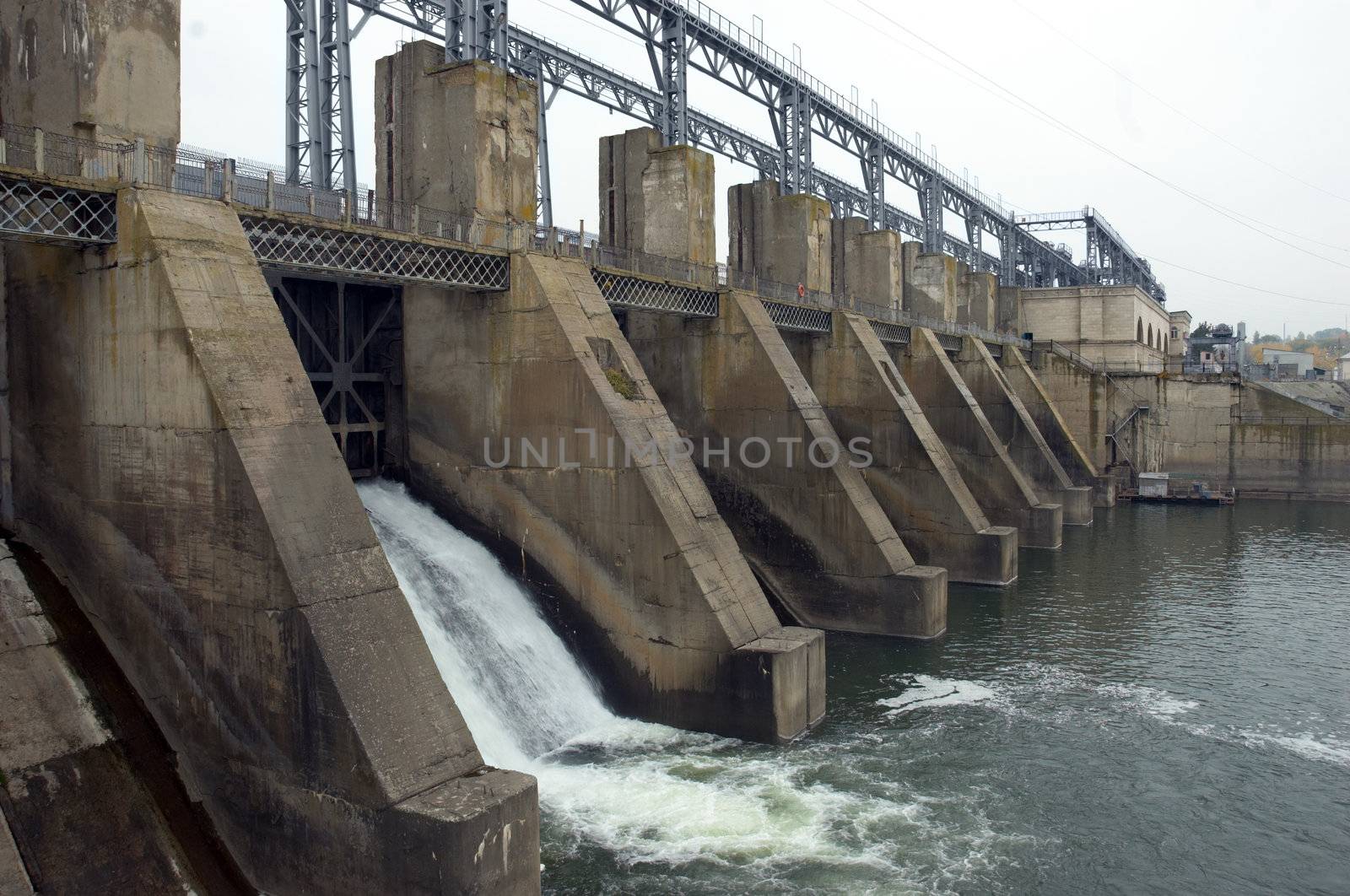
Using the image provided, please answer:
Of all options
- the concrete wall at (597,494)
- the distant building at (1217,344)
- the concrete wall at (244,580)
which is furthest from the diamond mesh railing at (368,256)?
the distant building at (1217,344)

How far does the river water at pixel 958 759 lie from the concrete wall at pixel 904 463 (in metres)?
3.81

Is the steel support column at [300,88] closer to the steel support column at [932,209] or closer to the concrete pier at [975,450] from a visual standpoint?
the concrete pier at [975,450]

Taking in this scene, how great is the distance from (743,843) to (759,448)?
40.3 ft

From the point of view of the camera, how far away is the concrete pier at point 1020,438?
4016 cm

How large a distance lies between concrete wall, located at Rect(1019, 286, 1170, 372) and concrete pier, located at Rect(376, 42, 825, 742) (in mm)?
52260

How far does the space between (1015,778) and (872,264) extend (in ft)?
94.0

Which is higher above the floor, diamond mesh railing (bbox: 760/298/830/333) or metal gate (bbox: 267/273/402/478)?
diamond mesh railing (bbox: 760/298/830/333)

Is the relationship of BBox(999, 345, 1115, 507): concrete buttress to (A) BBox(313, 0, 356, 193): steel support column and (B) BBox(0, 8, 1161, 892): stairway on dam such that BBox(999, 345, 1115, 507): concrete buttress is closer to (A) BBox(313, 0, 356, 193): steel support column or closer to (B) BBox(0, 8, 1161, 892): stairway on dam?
(B) BBox(0, 8, 1161, 892): stairway on dam

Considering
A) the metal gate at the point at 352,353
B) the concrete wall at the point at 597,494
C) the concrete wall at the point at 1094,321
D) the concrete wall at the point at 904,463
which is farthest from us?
the concrete wall at the point at 1094,321

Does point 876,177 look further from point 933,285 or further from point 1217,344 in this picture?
point 1217,344

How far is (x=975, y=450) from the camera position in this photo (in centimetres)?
3475

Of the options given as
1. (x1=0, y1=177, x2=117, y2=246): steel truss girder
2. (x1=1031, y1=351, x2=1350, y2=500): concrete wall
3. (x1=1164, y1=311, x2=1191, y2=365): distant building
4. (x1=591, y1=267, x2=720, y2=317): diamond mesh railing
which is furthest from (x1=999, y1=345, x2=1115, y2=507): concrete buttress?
(x1=1164, y1=311, x2=1191, y2=365): distant building

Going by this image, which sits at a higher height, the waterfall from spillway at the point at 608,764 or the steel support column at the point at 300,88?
the steel support column at the point at 300,88

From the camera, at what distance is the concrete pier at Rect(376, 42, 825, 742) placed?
1667 centimetres
